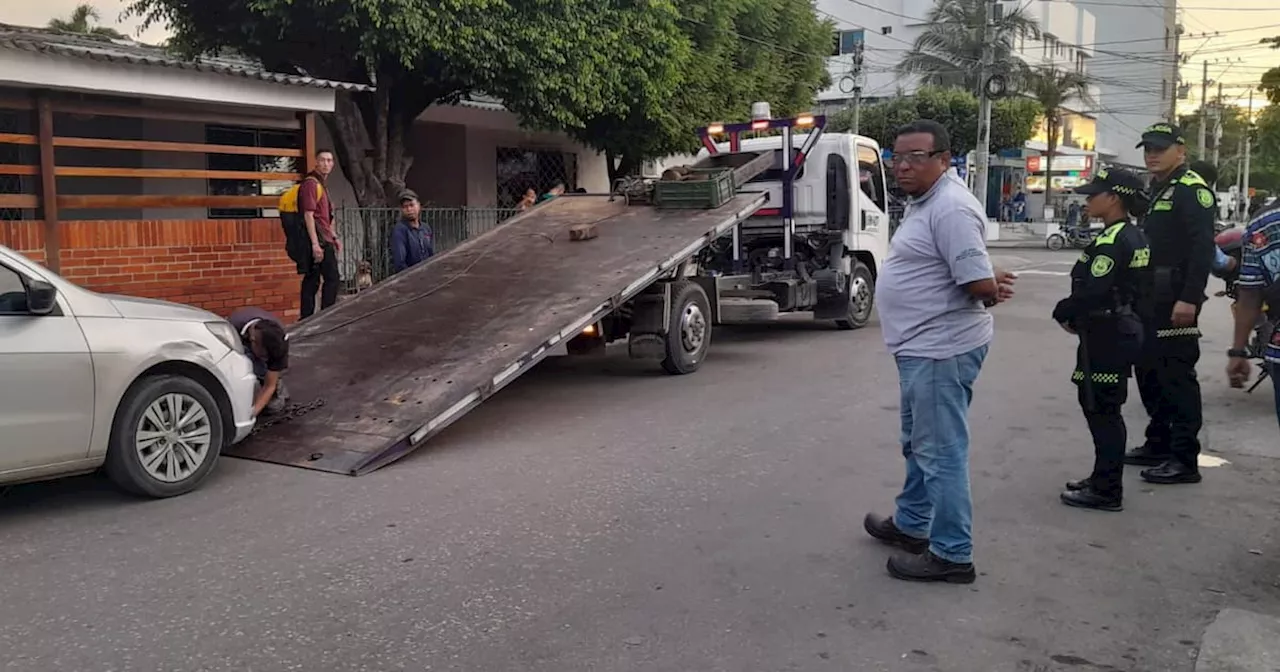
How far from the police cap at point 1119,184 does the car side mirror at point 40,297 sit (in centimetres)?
524

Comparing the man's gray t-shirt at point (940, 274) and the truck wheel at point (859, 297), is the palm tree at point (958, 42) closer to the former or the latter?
the truck wheel at point (859, 297)

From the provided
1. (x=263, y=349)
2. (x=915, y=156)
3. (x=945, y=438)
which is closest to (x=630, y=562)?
(x=945, y=438)

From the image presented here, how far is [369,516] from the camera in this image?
5.20 m

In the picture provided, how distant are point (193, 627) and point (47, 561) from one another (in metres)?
1.22

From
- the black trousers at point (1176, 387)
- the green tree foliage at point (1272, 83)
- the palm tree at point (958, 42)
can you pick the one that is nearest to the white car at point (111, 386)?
the black trousers at point (1176, 387)

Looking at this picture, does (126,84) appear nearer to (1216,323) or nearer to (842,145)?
(842,145)

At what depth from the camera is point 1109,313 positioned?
5066 mm

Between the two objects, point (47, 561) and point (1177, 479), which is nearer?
point (47, 561)

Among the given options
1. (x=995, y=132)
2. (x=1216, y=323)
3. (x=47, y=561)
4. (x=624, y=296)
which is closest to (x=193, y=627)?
(x=47, y=561)

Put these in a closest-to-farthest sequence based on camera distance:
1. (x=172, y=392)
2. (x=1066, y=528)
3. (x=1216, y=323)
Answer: (x=1066, y=528) < (x=172, y=392) < (x=1216, y=323)

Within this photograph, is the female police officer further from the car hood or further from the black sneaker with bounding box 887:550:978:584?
the car hood

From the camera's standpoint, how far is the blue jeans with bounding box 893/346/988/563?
4.18 metres

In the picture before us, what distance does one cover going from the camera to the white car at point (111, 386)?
16.2 feet

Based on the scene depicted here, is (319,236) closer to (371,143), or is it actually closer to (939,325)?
(371,143)
